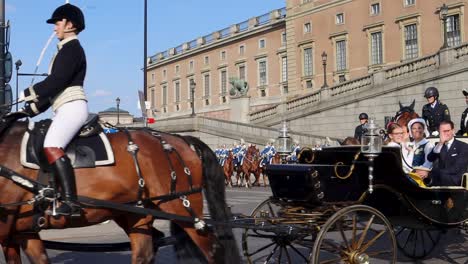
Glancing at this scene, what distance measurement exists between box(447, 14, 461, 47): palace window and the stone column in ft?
50.5

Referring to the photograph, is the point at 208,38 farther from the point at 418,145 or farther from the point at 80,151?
the point at 80,151

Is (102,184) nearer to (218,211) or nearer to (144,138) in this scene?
(144,138)

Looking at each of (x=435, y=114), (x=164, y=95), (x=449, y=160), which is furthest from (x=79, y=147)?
(x=164, y=95)

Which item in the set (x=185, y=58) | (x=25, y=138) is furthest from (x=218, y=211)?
(x=185, y=58)

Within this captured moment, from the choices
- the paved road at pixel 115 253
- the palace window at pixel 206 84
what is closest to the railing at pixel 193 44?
the palace window at pixel 206 84

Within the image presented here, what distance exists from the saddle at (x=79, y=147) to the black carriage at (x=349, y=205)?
1.78 meters

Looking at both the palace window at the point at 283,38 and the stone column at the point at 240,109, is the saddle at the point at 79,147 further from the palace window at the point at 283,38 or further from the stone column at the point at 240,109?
the palace window at the point at 283,38

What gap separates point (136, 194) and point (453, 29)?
4403 centimetres

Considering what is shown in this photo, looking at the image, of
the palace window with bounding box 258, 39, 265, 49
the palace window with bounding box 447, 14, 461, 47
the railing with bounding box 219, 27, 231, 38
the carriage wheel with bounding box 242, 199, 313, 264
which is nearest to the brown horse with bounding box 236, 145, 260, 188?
the carriage wheel with bounding box 242, 199, 313, 264

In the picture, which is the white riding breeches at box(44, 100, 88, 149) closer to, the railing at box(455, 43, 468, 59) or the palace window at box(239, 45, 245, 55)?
the railing at box(455, 43, 468, 59)

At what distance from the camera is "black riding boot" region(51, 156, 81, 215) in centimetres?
532

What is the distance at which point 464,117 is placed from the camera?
38.5 feet

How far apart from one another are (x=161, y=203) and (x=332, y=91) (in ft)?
108

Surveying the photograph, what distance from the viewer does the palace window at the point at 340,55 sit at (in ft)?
183
